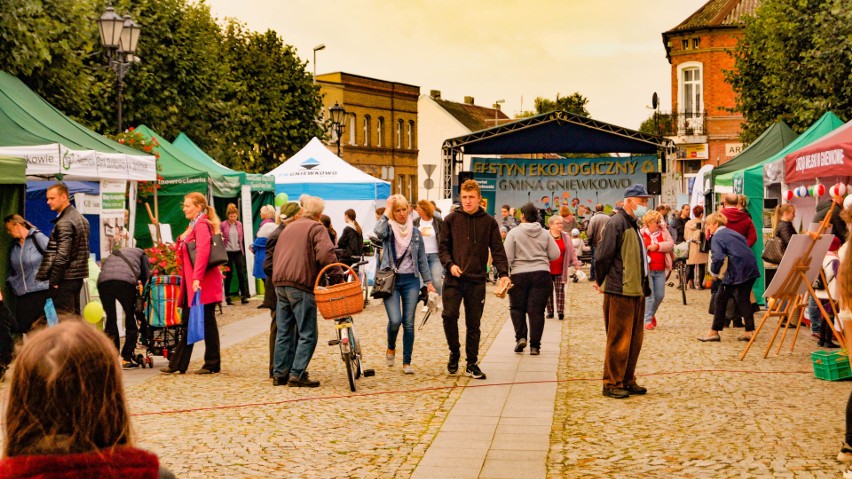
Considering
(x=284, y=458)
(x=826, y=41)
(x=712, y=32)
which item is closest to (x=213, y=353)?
(x=284, y=458)

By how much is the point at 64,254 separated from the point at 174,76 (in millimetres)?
17844

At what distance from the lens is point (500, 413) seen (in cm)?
905

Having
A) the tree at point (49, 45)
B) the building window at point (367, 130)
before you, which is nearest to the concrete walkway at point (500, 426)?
the tree at point (49, 45)

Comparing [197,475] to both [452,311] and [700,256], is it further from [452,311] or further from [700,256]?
[700,256]

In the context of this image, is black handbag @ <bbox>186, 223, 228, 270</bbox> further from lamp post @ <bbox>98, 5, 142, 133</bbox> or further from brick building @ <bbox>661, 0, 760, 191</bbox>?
brick building @ <bbox>661, 0, 760, 191</bbox>

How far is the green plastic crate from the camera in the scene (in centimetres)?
1059

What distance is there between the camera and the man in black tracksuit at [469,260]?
10898 mm

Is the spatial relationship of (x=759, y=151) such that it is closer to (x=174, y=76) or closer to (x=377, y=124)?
(x=174, y=76)

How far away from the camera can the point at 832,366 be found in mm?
10602

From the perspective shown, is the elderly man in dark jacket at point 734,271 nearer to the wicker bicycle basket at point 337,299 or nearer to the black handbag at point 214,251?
the wicker bicycle basket at point 337,299

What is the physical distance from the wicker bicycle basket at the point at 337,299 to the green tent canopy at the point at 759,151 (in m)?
13.4

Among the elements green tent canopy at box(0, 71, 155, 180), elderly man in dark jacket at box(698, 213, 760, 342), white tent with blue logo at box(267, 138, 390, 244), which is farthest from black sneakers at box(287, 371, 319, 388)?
white tent with blue logo at box(267, 138, 390, 244)

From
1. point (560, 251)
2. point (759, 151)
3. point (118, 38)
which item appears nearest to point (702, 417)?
point (560, 251)

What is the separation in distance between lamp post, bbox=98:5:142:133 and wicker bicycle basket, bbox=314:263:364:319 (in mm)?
8825
